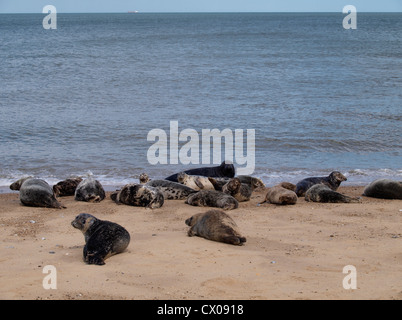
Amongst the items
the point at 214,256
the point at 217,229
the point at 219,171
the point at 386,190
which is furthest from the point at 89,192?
the point at 386,190

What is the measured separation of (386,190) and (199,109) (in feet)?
32.9

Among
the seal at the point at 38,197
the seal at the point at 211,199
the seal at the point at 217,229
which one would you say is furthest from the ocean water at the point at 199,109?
the seal at the point at 217,229

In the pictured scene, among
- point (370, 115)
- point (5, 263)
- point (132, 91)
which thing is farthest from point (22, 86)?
point (5, 263)

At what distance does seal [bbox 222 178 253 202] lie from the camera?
30.0ft

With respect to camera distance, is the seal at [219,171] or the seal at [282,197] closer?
the seal at [282,197]

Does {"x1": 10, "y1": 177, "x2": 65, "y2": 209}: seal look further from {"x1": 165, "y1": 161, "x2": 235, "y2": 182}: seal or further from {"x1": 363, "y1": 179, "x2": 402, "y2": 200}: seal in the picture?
{"x1": 363, "y1": 179, "x2": 402, "y2": 200}: seal

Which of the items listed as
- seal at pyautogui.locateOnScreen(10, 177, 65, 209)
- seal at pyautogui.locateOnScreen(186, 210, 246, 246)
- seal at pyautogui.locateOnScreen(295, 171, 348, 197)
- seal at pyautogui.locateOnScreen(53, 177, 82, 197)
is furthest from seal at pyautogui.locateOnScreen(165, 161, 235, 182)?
seal at pyautogui.locateOnScreen(186, 210, 246, 246)

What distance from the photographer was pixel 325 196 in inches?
357

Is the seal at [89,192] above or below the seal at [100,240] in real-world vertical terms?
below

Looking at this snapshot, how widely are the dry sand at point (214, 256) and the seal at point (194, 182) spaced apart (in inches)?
49.0

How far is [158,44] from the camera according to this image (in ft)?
Answer: 151

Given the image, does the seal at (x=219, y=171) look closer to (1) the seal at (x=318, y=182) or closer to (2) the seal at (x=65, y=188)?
(1) the seal at (x=318, y=182)

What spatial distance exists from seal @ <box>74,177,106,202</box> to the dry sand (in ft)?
1.76

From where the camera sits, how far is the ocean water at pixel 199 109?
1228cm
